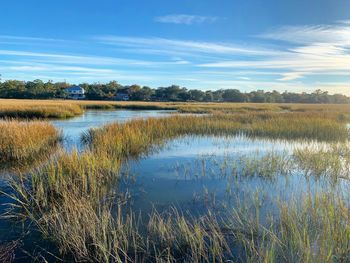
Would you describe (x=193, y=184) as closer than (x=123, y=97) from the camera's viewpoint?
Yes

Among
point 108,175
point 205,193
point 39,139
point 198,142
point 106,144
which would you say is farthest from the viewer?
point 198,142

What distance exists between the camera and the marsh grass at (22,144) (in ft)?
32.9

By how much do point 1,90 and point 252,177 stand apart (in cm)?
7421

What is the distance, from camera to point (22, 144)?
10.5 m

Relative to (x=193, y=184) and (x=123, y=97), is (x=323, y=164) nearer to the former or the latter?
(x=193, y=184)

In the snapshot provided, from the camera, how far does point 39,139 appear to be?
37.9ft

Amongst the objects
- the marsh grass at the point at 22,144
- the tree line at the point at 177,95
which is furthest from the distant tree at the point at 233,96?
the marsh grass at the point at 22,144

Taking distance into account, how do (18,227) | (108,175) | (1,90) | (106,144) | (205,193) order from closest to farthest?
(18,227) < (205,193) < (108,175) < (106,144) < (1,90)

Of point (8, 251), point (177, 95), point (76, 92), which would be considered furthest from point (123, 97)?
point (8, 251)

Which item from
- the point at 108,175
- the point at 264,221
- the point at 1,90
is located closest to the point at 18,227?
the point at 108,175

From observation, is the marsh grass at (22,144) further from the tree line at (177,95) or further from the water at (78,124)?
the tree line at (177,95)

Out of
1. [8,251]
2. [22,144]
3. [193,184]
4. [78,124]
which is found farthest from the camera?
[78,124]

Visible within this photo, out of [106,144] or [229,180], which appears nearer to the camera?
[229,180]

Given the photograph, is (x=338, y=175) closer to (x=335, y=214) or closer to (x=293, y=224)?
(x=335, y=214)
